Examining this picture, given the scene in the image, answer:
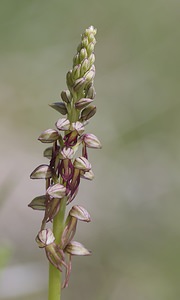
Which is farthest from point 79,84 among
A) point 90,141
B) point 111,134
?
point 111,134

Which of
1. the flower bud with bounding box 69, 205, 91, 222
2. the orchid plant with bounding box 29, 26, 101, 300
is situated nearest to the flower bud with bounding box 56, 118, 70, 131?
the orchid plant with bounding box 29, 26, 101, 300

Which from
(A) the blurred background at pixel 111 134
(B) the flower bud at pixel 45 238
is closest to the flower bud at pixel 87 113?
(B) the flower bud at pixel 45 238

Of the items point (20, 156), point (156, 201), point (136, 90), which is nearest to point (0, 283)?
point (156, 201)

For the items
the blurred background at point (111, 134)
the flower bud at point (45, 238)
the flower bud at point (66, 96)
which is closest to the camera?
the flower bud at point (45, 238)

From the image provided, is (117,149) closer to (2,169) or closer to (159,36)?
(2,169)

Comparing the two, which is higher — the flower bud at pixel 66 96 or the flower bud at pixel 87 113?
the flower bud at pixel 66 96

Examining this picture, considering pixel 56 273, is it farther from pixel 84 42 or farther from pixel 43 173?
pixel 84 42

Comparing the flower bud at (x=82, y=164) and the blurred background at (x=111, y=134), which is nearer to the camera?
the flower bud at (x=82, y=164)

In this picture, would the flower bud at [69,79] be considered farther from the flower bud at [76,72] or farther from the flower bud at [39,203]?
the flower bud at [39,203]

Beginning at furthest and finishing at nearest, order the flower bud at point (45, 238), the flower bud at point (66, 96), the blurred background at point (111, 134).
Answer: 1. the blurred background at point (111, 134)
2. the flower bud at point (66, 96)
3. the flower bud at point (45, 238)
